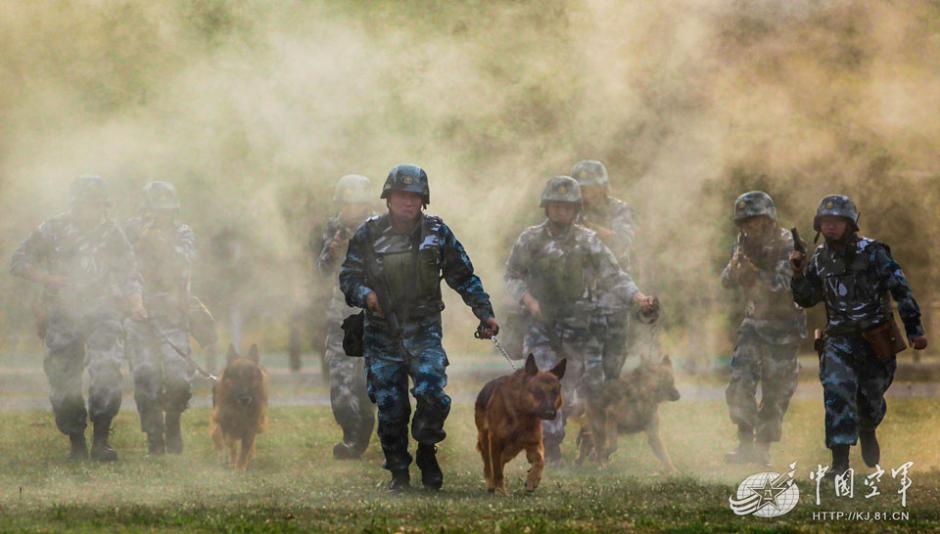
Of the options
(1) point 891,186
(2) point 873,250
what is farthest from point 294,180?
(2) point 873,250

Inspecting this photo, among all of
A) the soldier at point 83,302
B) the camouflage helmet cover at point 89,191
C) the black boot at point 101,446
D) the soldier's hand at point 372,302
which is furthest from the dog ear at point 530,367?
the camouflage helmet cover at point 89,191

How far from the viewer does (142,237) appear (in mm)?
18344

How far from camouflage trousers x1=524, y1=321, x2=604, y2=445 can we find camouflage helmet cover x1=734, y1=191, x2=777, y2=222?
1.89 meters

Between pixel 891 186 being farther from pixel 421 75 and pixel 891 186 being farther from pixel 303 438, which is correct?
pixel 303 438

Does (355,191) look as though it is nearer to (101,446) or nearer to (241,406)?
(241,406)

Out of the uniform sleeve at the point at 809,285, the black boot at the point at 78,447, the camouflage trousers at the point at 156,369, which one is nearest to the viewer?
the uniform sleeve at the point at 809,285

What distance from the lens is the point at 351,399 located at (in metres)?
17.6

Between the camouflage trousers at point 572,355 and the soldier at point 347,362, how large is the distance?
1882mm

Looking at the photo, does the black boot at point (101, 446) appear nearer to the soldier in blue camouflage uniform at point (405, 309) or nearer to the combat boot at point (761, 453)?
the soldier in blue camouflage uniform at point (405, 309)

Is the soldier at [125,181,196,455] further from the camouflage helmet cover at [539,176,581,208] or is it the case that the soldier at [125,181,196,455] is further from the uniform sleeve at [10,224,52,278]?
the camouflage helmet cover at [539,176,581,208]

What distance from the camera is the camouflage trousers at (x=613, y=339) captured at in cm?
1725

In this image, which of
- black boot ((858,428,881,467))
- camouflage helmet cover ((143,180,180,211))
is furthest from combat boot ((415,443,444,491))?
camouflage helmet cover ((143,180,180,211))

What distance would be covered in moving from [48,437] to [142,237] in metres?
3.55

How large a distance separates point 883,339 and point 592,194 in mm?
4483
